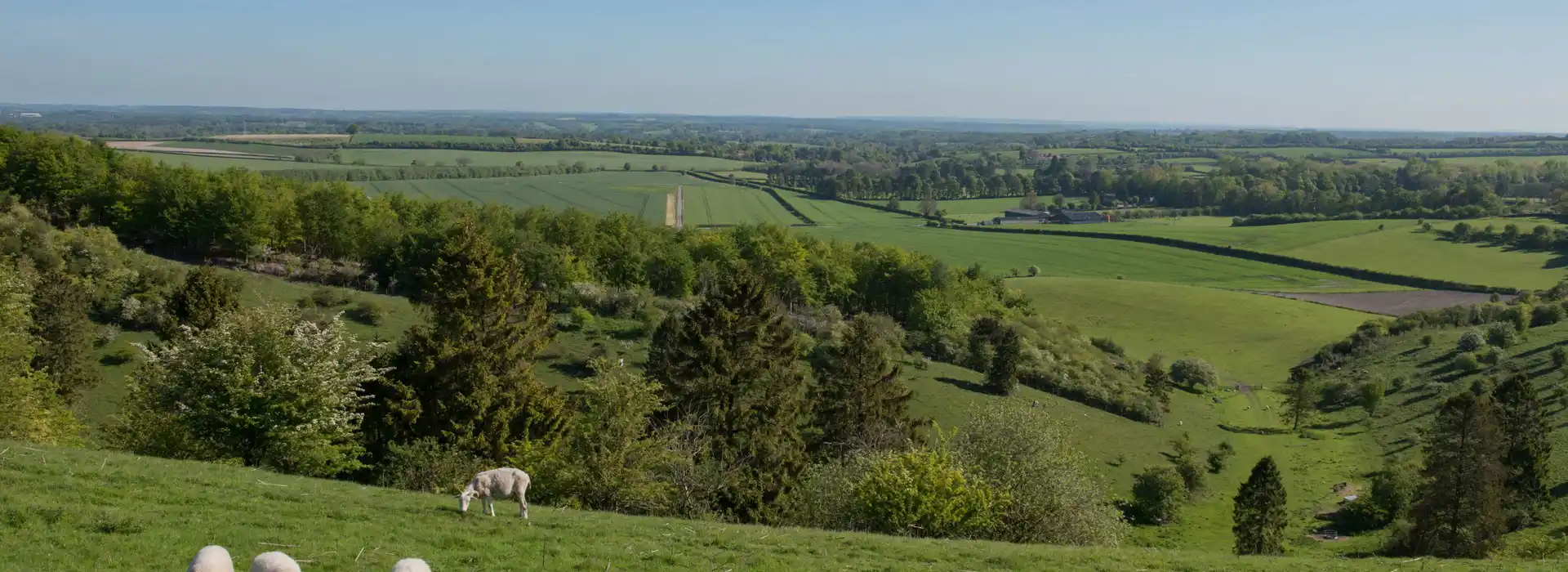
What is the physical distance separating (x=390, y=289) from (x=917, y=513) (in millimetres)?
53862

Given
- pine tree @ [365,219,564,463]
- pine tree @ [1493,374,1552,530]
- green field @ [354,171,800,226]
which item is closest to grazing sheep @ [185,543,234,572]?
pine tree @ [365,219,564,463]

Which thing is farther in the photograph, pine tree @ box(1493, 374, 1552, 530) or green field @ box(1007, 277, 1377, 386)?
green field @ box(1007, 277, 1377, 386)

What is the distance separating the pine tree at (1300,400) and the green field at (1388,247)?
60.9m

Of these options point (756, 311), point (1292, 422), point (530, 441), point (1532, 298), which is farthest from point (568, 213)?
point (1532, 298)

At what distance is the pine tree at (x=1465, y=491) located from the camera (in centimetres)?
3859

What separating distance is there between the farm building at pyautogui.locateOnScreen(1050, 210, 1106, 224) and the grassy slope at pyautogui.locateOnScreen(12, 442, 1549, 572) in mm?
158257

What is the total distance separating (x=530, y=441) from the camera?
33625mm

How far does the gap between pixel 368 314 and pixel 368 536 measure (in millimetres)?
42146

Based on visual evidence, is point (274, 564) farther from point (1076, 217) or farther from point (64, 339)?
point (1076, 217)

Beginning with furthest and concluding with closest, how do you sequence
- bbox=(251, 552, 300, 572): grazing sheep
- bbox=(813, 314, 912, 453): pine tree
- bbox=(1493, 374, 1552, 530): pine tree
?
bbox=(1493, 374, 1552, 530): pine tree
bbox=(813, 314, 912, 453): pine tree
bbox=(251, 552, 300, 572): grazing sheep

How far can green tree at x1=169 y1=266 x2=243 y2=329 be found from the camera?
131 ft

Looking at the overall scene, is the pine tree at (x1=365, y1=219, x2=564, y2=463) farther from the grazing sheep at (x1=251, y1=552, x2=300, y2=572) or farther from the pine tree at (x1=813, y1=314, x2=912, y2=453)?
the grazing sheep at (x1=251, y1=552, x2=300, y2=572)

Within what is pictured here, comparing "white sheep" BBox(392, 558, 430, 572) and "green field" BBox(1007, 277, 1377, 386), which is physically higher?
"white sheep" BBox(392, 558, 430, 572)

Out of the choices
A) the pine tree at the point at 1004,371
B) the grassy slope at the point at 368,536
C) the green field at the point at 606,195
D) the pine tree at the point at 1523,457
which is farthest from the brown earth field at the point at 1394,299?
the grassy slope at the point at 368,536
